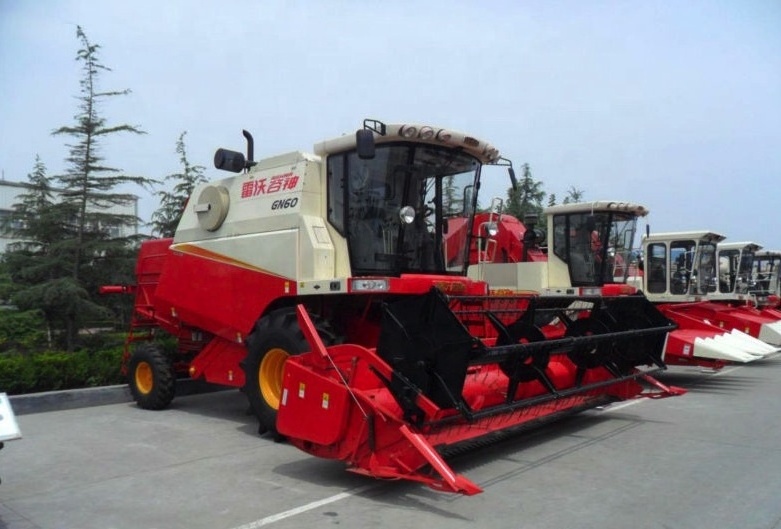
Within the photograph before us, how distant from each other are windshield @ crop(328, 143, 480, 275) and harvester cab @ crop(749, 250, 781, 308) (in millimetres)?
13870

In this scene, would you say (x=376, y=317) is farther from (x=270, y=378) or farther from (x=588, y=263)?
(x=588, y=263)

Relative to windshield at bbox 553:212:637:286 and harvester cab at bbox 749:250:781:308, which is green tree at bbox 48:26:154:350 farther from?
harvester cab at bbox 749:250:781:308

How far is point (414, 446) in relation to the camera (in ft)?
15.9

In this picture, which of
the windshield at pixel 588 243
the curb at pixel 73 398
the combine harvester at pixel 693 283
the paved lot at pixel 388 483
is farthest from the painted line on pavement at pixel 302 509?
the combine harvester at pixel 693 283

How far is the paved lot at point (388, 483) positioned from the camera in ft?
15.3

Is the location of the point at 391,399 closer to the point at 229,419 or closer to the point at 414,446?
the point at 414,446

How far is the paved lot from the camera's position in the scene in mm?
4664

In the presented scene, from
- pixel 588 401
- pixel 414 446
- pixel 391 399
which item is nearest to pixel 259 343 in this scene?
pixel 391 399

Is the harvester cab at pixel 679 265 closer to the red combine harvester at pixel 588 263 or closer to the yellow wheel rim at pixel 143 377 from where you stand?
the red combine harvester at pixel 588 263

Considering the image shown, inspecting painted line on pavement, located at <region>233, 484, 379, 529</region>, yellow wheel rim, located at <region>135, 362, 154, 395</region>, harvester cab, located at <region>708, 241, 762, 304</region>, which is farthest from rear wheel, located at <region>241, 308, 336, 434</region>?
harvester cab, located at <region>708, 241, 762, 304</region>

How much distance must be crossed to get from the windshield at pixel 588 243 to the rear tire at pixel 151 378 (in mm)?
7105

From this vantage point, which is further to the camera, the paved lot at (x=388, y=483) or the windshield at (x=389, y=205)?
the windshield at (x=389, y=205)

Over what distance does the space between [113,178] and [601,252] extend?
9.19 m

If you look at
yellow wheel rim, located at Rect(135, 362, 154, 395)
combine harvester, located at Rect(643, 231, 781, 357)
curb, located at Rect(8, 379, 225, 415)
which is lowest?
curb, located at Rect(8, 379, 225, 415)
